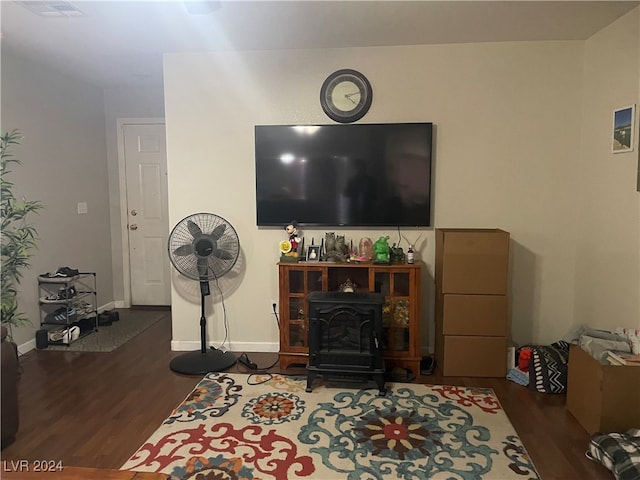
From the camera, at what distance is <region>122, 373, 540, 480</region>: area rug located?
2.29 metres

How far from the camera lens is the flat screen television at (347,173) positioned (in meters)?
3.60

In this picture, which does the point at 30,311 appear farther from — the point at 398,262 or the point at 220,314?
the point at 398,262

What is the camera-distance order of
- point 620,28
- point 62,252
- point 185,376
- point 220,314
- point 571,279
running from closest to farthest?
point 620,28 → point 185,376 → point 571,279 → point 220,314 → point 62,252

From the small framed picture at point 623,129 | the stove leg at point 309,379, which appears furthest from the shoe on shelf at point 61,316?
the small framed picture at point 623,129

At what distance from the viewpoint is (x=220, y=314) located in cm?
395

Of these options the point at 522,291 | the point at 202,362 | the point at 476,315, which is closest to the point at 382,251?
the point at 476,315

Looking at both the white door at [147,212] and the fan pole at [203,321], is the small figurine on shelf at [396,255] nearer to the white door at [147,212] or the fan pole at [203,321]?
the fan pole at [203,321]

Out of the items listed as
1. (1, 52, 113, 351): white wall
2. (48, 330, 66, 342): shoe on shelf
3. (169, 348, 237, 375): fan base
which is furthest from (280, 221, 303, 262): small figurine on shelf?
(1, 52, 113, 351): white wall

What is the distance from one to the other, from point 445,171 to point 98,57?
9.87 ft

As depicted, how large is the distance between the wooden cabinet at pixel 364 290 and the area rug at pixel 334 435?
0.90 feet

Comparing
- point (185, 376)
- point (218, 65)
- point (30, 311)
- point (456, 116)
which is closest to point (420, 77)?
point (456, 116)

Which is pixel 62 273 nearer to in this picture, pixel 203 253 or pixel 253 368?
pixel 203 253

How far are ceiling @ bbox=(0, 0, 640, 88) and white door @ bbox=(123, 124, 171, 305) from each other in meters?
1.39

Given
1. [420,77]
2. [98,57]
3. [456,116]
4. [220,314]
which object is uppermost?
[98,57]
